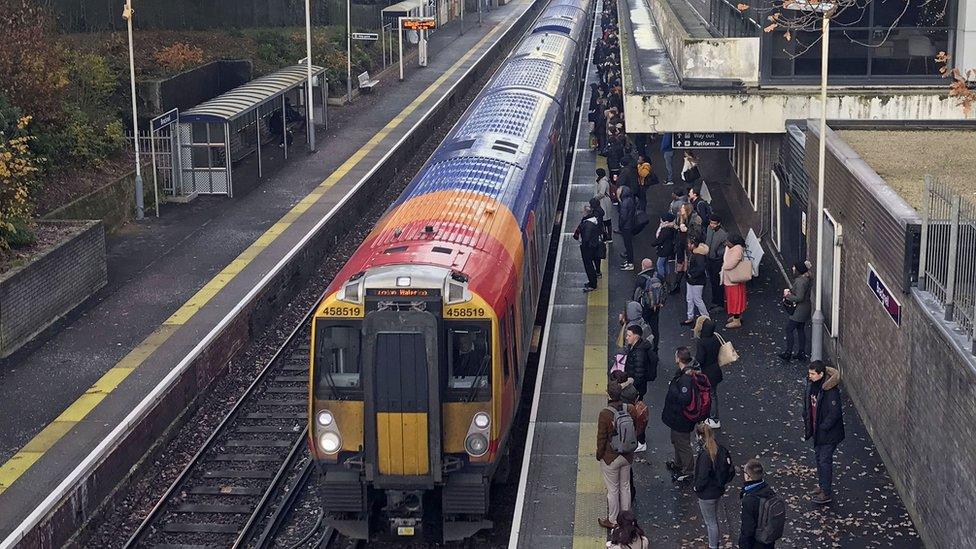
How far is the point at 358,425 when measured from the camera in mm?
13039

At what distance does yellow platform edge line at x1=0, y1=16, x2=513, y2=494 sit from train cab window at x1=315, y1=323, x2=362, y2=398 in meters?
4.29

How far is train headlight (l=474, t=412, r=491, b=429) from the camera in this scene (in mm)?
13133

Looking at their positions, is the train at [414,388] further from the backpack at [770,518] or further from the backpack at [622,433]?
the backpack at [770,518]

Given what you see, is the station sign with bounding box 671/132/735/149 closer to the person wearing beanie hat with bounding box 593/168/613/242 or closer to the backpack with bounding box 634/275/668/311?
the person wearing beanie hat with bounding box 593/168/613/242

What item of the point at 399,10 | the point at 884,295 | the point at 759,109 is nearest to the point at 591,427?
the point at 884,295

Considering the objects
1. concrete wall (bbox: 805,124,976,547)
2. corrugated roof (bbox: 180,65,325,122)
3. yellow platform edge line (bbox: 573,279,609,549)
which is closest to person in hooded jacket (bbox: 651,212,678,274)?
yellow platform edge line (bbox: 573,279,609,549)

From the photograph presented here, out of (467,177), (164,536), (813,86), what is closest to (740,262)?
(467,177)

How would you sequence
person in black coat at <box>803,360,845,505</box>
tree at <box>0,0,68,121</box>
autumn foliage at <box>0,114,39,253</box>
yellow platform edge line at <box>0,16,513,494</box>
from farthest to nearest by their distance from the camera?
1. tree at <box>0,0,68,121</box>
2. autumn foliage at <box>0,114,39,253</box>
3. yellow platform edge line at <box>0,16,513,494</box>
4. person in black coat at <box>803,360,845,505</box>

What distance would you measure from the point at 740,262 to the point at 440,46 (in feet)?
136

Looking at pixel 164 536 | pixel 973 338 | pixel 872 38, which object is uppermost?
pixel 872 38

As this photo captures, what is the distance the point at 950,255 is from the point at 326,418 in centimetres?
597

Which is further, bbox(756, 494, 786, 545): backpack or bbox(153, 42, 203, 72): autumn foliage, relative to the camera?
bbox(153, 42, 203, 72): autumn foliage

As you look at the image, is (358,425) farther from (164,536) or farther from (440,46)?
(440,46)

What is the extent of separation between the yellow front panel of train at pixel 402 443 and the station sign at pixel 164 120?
52.1 feet
